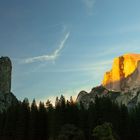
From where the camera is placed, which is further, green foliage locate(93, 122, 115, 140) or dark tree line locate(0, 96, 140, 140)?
dark tree line locate(0, 96, 140, 140)

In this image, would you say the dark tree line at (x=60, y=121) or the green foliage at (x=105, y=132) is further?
the dark tree line at (x=60, y=121)

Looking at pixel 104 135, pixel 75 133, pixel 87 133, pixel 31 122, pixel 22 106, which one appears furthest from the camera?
pixel 22 106

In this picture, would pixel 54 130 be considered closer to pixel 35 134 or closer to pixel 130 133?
pixel 35 134

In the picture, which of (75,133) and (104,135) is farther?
(75,133)

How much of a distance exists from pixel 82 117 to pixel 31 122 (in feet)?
64.7

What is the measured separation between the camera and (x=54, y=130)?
127m

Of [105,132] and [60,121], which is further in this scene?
[60,121]

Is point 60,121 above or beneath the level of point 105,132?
above

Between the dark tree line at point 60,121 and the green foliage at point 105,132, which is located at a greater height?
the dark tree line at point 60,121

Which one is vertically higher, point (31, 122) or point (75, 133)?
point (31, 122)

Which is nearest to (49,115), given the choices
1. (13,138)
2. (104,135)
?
(13,138)

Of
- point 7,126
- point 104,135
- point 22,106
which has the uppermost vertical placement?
point 22,106

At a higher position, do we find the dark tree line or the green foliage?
the dark tree line

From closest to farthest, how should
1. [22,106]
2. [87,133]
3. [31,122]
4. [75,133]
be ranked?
[75,133] → [87,133] → [31,122] → [22,106]
